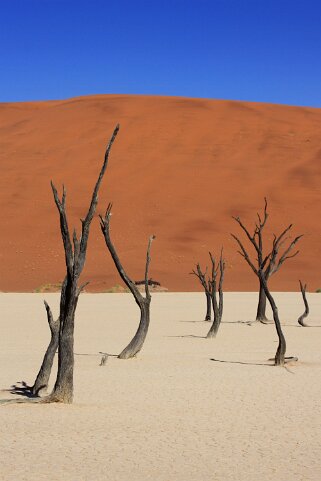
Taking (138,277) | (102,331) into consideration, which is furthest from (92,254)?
(102,331)

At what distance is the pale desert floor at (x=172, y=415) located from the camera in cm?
598

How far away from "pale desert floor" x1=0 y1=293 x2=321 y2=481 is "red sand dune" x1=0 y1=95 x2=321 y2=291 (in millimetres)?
21703

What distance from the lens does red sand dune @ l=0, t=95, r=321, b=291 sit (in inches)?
1586

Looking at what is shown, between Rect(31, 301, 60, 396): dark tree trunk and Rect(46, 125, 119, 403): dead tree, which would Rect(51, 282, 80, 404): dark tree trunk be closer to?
Rect(46, 125, 119, 403): dead tree

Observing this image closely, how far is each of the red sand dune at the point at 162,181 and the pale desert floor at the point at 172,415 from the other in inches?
854

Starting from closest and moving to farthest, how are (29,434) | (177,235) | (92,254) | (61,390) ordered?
(29,434), (61,390), (92,254), (177,235)

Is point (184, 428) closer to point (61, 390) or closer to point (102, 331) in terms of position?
point (61, 390)

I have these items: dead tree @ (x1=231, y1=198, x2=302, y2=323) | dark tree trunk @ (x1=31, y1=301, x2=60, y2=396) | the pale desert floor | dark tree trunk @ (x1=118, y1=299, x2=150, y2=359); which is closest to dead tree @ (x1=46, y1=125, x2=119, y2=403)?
the pale desert floor

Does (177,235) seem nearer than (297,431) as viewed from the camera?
No

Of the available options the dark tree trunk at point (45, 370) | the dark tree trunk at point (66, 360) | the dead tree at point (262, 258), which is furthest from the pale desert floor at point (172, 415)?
the dead tree at point (262, 258)

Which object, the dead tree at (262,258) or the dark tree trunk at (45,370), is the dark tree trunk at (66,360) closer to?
the dark tree trunk at (45,370)

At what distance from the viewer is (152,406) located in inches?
337

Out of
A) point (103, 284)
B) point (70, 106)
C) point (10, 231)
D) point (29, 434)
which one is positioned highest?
point (70, 106)

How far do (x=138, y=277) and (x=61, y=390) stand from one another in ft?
92.5
